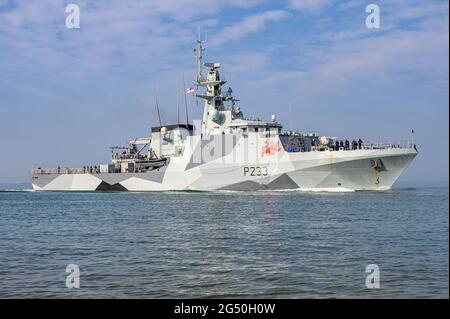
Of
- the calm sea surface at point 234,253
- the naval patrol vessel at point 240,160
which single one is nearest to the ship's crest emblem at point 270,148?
the naval patrol vessel at point 240,160

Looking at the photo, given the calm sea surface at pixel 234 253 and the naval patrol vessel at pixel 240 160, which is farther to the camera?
the naval patrol vessel at pixel 240 160

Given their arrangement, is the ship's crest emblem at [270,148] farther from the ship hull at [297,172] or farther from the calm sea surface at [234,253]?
the calm sea surface at [234,253]

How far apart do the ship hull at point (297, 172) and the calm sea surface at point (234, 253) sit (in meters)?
8.23

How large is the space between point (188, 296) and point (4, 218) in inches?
839

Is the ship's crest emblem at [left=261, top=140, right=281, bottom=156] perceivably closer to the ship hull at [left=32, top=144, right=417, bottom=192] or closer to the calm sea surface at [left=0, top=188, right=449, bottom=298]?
the ship hull at [left=32, top=144, right=417, bottom=192]

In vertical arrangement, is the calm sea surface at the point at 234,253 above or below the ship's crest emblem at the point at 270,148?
below

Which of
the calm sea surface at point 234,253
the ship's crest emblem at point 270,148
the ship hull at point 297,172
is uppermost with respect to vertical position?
the ship's crest emblem at point 270,148

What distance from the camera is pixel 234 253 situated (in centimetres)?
1407

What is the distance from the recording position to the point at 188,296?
9.41 meters

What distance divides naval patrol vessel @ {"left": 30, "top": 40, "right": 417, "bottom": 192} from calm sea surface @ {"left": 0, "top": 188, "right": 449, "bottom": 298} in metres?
8.54

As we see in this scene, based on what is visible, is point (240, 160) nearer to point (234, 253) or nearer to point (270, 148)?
point (270, 148)

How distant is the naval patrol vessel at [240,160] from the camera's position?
3428 cm

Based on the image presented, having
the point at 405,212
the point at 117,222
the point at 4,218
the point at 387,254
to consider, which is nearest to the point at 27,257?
the point at 117,222
